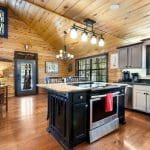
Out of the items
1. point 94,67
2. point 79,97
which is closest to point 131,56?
point 94,67

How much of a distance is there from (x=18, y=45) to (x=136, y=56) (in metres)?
5.46

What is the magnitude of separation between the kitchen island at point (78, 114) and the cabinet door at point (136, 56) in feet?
6.08

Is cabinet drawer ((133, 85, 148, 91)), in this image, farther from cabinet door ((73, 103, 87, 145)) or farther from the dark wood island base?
cabinet door ((73, 103, 87, 145))

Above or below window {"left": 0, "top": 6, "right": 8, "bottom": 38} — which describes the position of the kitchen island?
below

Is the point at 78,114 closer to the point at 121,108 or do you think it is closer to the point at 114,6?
the point at 121,108

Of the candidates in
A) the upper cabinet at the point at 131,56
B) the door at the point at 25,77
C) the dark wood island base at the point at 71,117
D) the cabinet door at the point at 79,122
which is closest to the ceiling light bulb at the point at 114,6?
the upper cabinet at the point at 131,56

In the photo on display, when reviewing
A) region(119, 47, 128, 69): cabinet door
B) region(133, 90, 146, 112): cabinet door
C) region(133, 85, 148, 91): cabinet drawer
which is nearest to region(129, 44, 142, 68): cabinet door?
region(119, 47, 128, 69): cabinet door

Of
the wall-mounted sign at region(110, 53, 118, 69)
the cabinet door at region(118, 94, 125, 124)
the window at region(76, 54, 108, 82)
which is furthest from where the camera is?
the window at region(76, 54, 108, 82)

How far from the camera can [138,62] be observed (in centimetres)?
445

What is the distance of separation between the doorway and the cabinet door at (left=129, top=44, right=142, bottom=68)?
497 cm

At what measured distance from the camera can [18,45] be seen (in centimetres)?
725

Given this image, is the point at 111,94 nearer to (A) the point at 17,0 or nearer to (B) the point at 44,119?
(B) the point at 44,119

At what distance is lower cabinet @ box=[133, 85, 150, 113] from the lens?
13.1 feet

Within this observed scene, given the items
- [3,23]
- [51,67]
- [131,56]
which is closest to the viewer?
[131,56]
